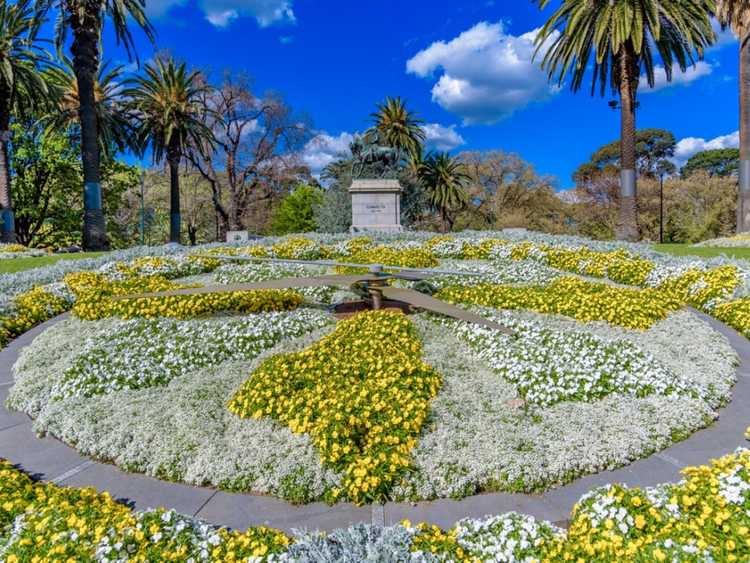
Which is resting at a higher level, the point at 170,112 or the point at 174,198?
the point at 170,112

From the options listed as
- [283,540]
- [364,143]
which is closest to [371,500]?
[283,540]

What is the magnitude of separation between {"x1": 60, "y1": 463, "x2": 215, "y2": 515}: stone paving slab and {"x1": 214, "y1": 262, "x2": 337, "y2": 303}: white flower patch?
4.55m

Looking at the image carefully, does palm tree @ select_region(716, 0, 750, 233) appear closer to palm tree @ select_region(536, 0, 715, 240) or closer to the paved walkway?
palm tree @ select_region(536, 0, 715, 240)

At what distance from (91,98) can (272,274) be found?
15.5 metres

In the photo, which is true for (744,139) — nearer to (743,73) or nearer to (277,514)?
(743,73)

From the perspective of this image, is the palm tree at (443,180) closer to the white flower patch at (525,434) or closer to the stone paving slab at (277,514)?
the white flower patch at (525,434)

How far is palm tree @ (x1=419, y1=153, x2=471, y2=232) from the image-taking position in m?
38.1

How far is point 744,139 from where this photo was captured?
788 inches

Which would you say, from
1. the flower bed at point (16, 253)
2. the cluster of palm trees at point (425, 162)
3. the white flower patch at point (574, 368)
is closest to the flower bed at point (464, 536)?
the white flower patch at point (574, 368)

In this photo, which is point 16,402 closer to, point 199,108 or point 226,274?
point 226,274

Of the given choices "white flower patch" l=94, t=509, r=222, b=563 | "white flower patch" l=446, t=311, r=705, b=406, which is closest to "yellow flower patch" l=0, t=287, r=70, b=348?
"white flower patch" l=94, t=509, r=222, b=563

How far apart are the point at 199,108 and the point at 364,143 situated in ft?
49.1

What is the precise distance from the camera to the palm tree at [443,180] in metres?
38.1

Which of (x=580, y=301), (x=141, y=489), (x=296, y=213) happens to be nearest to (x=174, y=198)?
(x=296, y=213)
